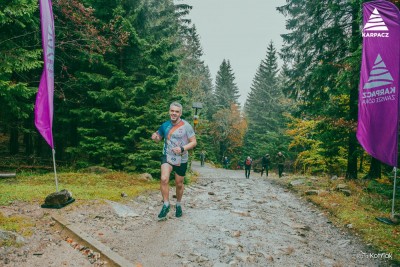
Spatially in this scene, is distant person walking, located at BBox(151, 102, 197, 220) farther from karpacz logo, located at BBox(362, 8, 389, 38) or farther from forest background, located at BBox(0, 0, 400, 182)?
forest background, located at BBox(0, 0, 400, 182)

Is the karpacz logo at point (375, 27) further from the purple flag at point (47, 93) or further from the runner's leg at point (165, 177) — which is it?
the purple flag at point (47, 93)

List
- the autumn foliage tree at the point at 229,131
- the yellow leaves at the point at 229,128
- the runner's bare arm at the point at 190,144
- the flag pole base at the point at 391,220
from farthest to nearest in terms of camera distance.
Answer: the autumn foliage tree at the point at 229,131 < the yellow leaves at the point at 229,128 < the flag pole base at the point at 391,220 < the runner's bare arm at the point at 190,144

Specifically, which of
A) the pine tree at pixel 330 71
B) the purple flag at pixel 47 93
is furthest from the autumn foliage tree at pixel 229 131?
the purple flag at pixel 47 93

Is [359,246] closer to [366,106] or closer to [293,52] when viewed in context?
[366,106]

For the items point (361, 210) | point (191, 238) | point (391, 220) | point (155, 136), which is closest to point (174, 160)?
point (155, 136)

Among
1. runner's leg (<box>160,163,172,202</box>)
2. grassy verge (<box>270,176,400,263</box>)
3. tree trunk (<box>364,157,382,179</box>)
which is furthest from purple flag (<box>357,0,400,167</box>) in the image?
tree trunk (<box>364,157,382,179</box>)

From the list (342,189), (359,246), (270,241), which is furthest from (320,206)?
(270,241)

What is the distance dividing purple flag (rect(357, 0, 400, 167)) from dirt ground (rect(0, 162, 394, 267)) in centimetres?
251

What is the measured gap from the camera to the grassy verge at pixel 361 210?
6.27 m

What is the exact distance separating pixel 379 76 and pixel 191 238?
20.8ft

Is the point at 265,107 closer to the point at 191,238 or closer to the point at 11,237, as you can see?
the point at 191,238

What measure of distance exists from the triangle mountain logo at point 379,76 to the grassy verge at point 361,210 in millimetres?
3325

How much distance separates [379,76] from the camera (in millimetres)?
7566

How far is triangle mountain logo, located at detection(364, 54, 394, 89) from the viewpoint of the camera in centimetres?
739
